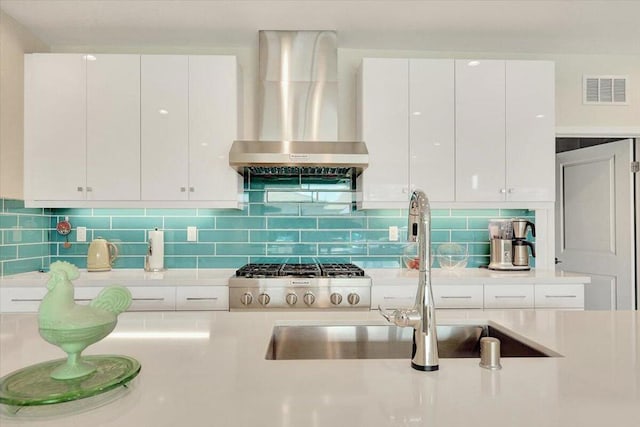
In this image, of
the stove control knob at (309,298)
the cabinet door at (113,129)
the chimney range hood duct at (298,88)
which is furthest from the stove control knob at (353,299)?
the cabinet door at (113,129)

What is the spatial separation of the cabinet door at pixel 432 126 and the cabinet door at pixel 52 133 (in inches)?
88.7

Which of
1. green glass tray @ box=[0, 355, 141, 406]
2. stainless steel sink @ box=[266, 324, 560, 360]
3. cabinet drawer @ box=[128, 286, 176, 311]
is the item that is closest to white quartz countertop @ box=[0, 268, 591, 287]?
cabinet drawer @ box=[128, 286, 176, 311]

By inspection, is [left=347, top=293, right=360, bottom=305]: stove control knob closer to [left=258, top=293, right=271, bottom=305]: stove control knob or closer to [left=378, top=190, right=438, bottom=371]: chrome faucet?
[left=258, top=293, right=271, bottom=305]: stove control knob

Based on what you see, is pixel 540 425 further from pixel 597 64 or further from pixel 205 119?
pixel 597 64

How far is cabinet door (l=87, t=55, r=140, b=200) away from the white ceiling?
0.31 metres

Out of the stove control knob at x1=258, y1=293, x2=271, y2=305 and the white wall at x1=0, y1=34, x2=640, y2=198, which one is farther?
the white wall at x1=0, y1=34, x2=640, y2=198

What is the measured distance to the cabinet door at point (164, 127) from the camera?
299 cm

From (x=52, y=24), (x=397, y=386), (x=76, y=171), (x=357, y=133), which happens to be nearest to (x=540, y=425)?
(x=397, y=386)

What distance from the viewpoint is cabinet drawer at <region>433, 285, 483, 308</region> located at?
2.82 m

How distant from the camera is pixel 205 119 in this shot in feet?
9.87

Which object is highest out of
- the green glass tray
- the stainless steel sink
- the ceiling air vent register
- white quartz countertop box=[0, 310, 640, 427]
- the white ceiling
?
the white ceiling

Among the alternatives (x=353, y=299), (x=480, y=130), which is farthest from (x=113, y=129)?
(x=480, y=130)

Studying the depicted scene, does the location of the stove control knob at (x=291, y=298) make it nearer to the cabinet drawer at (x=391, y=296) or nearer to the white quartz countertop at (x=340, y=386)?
the cabinet drawer at (x=391, y=296)

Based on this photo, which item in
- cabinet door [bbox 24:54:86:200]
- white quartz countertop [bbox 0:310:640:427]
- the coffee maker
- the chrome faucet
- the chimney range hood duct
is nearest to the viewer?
white quartz countertop [bbox 0:310:640:427]
